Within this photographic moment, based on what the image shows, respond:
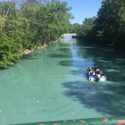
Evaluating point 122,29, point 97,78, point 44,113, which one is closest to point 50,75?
point 97,78

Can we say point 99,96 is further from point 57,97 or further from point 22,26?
point 22,26

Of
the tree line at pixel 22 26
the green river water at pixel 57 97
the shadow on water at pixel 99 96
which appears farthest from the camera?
the tree line at pixel 22 26

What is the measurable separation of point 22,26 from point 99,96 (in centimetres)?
2385

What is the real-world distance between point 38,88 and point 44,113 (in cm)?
651

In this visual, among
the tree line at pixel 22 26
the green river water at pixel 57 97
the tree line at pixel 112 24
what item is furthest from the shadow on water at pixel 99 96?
the tree line at pixel 112 24

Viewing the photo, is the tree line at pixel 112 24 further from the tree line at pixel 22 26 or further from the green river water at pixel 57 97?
the green river water at pixel 57 97

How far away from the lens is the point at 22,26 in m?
40.9

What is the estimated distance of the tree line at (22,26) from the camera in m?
33.2

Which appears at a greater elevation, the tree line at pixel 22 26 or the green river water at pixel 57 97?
the tree line at pixel 22 26

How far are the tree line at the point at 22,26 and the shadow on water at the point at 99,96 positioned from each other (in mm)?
11373

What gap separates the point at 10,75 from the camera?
2795 centimetres

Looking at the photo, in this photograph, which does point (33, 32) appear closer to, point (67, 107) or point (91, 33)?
point (67, 107)

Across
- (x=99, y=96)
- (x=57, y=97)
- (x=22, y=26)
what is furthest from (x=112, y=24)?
(x=57, y=97)

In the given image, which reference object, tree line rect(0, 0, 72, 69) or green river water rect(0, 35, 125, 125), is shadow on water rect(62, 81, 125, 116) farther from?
tree line rect(0, 0, 72, 69)
